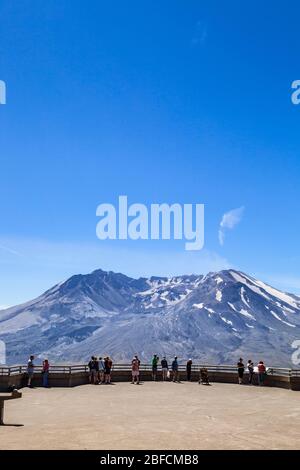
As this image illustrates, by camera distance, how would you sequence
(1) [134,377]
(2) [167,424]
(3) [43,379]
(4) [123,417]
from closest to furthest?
(2) [167,424] → (4) [123,417] → (3) [43,379] → (1) [134,377]

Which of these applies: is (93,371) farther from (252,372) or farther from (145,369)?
(252,372)

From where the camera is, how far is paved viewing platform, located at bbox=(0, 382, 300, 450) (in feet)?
38.8

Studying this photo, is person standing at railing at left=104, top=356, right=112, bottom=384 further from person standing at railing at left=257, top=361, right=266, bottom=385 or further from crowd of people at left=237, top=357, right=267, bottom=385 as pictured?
person standing at railing at left=257, top=361, right=266, bottom=385

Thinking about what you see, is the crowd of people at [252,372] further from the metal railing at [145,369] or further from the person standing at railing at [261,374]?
the metal railing at [145,369]

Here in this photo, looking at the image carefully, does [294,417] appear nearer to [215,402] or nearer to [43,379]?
[215,402]

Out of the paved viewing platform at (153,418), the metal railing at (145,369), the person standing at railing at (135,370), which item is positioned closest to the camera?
the paved viewing platform at (153,418)

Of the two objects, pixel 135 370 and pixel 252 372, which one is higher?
pixel 135 370

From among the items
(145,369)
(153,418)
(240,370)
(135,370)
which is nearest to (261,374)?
(240,370)

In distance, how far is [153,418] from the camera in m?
16.2

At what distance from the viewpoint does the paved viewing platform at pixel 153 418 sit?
11.8 meters

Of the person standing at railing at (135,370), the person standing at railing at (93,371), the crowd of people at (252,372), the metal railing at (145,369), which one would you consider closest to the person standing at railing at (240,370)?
the crowd of people at (252,372)
